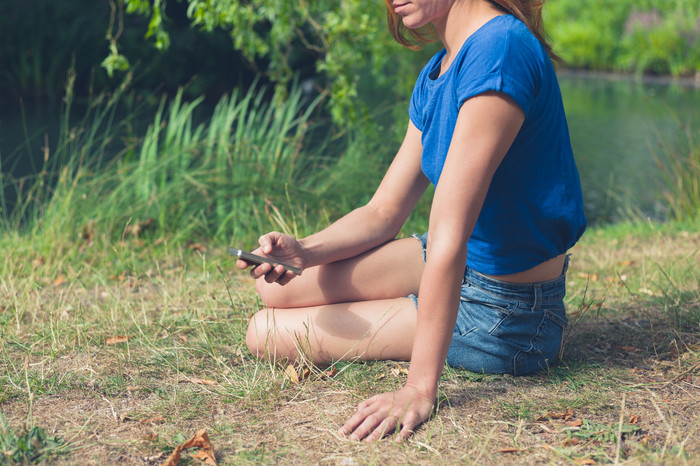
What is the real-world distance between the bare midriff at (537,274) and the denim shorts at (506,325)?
1 cm

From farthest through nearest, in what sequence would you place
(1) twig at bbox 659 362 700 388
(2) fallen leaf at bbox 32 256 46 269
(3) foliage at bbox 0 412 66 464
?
(2) fallen leaf at bbox 32 256 46 269 → (1) twig at bbox 659 362 700 388 → (3) foliage at bbox 0 412 66 464

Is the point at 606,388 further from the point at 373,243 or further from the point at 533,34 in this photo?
the point at 533,34

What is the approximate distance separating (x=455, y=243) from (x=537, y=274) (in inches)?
17.3

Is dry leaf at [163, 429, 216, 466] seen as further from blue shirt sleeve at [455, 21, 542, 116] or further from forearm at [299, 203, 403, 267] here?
blue shirt sleeve at [455, 21, 542, 116]

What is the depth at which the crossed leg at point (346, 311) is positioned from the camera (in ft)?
7.00

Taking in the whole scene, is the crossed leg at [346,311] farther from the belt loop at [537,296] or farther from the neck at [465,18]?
the neck at [465,18]

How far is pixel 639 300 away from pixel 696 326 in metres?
0.37

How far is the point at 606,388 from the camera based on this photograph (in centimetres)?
205

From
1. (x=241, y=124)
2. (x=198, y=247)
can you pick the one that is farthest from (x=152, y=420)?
(x=241, y=124)

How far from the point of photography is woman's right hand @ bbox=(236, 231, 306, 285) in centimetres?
195

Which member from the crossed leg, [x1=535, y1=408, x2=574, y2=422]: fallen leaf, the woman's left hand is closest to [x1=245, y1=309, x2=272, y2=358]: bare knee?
the crossed leg

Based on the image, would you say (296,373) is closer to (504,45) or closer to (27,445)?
(27,445)

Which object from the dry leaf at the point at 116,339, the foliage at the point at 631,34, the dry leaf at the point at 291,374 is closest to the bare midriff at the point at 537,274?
the dry leaf at the point at 291,374

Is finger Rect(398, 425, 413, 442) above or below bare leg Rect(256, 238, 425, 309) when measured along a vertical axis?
below
